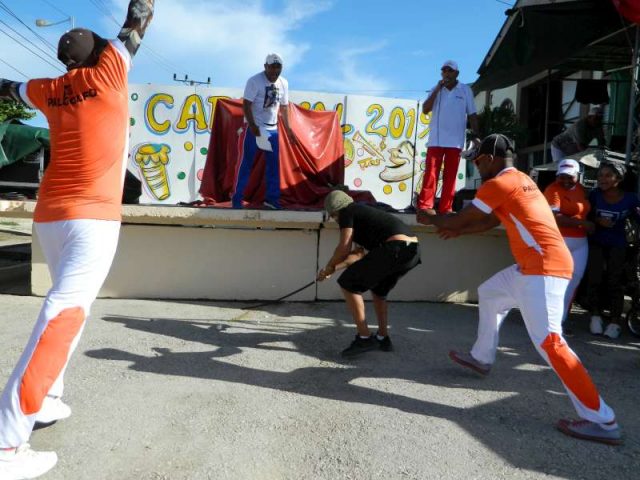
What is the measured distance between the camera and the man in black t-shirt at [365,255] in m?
4.50

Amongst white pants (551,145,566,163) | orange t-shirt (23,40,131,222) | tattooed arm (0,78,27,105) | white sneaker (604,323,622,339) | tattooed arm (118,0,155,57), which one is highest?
tattooed arm (118,0,155,57)

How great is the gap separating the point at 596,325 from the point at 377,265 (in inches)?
108

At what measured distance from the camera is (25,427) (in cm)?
243

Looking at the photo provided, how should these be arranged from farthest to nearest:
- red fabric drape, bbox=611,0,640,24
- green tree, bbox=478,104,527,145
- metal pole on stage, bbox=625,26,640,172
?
1. green tree, bbox=478,104,527,145
2. metal pole on stage, bbox=625,26,640,172
3. red fabric drape, bbox=611,0,640,24

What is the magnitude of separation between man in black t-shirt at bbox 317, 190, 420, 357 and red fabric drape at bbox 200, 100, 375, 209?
263cm

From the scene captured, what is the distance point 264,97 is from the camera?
259 inches

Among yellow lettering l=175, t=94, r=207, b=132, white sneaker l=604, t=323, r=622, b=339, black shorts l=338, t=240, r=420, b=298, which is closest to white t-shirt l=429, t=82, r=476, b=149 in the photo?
black shorts l=338, t=240, r=420, b=298

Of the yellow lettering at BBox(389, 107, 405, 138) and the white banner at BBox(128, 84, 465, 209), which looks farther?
the yellow lettering at BBox(389, 107, 405, 138)

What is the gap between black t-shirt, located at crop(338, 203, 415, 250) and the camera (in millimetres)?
4578

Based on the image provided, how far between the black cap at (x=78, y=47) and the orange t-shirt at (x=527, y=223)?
2.43 m

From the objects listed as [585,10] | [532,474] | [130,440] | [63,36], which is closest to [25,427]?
[130,440]

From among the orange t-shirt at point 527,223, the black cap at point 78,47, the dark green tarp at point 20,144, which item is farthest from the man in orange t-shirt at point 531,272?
the dark green tarp at point 20,144

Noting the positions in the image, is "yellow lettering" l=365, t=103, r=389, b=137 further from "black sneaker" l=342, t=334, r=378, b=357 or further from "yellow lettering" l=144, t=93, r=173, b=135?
"black sneaker" l=342, t=334, r=378, b=357

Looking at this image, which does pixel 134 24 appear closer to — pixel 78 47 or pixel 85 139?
pixel 78 47
